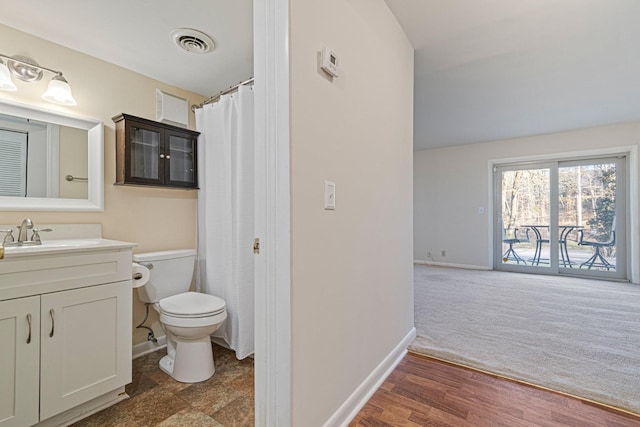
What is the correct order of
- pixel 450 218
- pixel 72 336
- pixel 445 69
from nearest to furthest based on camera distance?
pixel 72 336 < pixel 445 69 < pixel 450 218

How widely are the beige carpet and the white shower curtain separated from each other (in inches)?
52.1

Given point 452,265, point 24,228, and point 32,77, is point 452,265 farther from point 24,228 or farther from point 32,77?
point 32,77

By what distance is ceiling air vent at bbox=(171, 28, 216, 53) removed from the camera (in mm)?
1751

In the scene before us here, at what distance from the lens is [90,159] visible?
2.01m

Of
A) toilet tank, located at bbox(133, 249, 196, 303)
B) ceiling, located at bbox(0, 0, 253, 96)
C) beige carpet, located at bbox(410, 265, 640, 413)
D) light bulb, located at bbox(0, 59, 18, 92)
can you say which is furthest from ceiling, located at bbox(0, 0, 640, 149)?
beige carpet, located at bbox(410, 265, 640, 413)

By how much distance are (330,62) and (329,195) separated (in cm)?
57

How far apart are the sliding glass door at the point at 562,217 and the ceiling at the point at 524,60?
0.82 meters

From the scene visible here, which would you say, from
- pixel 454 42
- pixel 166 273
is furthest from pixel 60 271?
pixel 454 42

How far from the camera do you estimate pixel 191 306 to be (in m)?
1.85

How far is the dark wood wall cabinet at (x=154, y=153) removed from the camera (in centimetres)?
206

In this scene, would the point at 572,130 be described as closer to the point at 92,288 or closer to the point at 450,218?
the point at 450,218

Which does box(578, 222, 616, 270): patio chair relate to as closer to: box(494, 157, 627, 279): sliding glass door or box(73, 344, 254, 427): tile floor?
box(494, 157, 627, 279): sliding glass door

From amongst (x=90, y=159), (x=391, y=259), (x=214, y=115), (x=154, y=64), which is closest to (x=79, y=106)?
(x=90, y=159)

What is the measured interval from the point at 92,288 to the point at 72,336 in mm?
236
